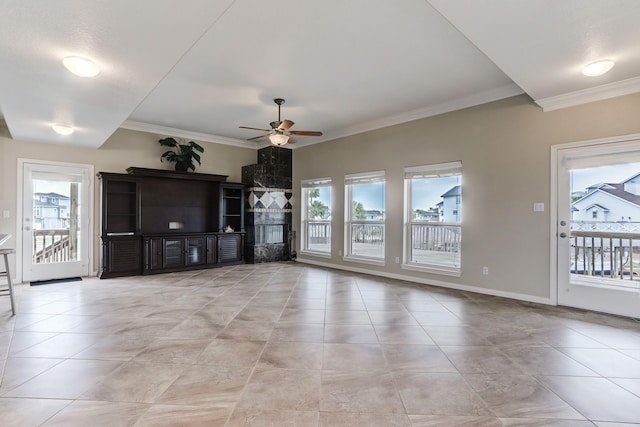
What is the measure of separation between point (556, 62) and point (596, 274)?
2.56m

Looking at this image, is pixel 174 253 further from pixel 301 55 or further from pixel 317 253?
pixel 301 55

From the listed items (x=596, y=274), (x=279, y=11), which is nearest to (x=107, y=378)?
(x=279, y=11)

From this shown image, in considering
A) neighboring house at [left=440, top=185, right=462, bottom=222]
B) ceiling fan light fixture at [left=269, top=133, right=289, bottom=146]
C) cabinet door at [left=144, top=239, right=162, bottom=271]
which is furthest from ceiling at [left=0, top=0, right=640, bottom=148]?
cabinet door at [left=144, top=239, right=162, bottom=271]

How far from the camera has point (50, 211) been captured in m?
5.57

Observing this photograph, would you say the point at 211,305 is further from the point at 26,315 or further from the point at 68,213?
the point at 68,213

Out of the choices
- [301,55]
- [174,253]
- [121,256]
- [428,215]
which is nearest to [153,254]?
[174,253]

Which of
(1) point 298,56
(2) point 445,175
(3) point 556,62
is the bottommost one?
(2) point 445,175

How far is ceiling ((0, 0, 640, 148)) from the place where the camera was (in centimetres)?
221

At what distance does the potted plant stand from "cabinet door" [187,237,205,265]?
1.49 meters

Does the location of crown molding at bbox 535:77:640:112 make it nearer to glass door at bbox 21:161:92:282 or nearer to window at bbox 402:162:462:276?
window at bbox 402:162:462:276

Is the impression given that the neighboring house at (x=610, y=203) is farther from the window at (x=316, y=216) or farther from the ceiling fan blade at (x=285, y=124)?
the window at (x=316, y=216)

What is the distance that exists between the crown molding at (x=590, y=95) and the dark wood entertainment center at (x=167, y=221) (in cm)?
581

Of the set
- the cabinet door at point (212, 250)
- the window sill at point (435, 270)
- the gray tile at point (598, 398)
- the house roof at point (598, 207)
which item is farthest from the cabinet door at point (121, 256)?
the house roof at point (598, 207)

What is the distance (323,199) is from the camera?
7164 millimetres
